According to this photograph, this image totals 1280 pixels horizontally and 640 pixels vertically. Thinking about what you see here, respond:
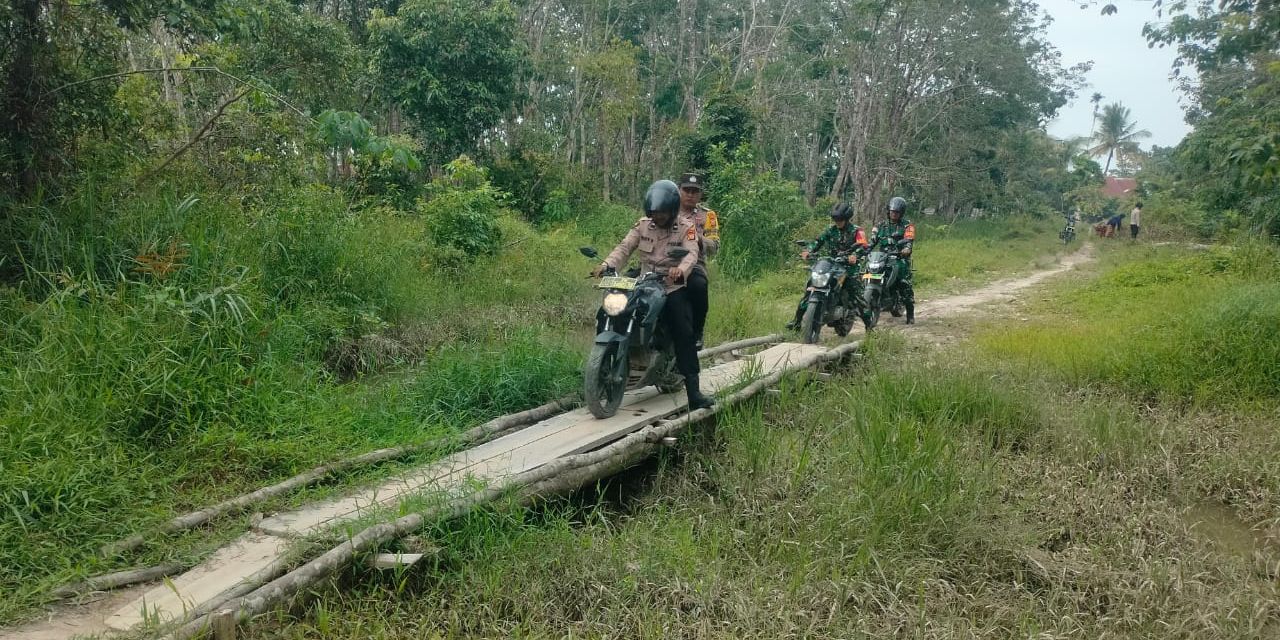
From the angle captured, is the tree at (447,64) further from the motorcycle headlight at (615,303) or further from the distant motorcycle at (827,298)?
the motorcycle headlight at (615,303)

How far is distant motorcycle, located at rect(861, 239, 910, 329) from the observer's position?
8.84 metres

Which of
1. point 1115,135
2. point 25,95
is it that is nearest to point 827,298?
point 25,95

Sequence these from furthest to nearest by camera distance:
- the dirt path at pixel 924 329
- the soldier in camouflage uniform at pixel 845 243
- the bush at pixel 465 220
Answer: the bush at pixel 465 220, the soldier in camouflage uniform at pixel 845 243, the dirt path at pixel 924 329

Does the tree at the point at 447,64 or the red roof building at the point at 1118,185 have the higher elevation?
the tree at the point at 447,64

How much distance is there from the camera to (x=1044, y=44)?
2795cm

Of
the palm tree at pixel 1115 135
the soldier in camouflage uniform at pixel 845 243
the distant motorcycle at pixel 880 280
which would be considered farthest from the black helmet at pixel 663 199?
the palm tree at pixel 1115 135

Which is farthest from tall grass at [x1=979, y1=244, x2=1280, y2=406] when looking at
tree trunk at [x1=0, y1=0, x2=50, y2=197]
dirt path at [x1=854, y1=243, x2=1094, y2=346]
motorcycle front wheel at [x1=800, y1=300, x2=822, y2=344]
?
tree trunk at [x1=0, y1=0, x2=50, y2=197]

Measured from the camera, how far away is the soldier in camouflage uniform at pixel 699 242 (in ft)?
17.4

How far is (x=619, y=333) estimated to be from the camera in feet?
16.2

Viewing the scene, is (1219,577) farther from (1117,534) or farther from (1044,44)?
(1044,44)

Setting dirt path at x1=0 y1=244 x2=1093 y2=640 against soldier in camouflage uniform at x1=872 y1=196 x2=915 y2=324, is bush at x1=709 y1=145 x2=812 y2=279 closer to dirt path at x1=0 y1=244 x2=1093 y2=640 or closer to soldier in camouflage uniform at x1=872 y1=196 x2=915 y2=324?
dirt path at x1=0 y1=244 x2=1093 y2=640

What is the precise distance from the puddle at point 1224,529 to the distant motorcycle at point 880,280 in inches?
169

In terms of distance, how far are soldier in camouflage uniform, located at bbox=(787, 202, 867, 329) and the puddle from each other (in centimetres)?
404

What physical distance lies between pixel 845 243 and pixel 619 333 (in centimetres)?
404
